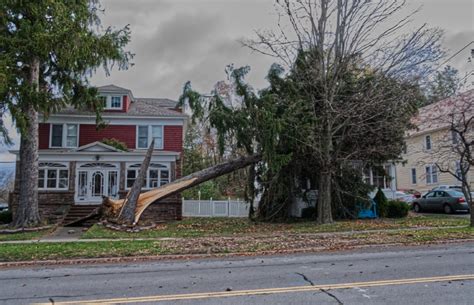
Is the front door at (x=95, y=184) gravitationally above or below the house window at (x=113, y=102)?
below

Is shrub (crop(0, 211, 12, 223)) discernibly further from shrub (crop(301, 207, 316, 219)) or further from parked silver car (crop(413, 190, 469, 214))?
parked silver car (crop(413, 190, 469, 214))

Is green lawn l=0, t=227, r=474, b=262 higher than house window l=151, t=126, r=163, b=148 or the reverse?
the reverse

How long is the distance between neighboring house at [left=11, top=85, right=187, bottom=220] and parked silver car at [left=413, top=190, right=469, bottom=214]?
14.9m

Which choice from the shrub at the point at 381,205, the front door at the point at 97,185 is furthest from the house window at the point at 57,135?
the shrub at the point at 381,205

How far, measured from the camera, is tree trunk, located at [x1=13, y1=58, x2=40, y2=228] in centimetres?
1742

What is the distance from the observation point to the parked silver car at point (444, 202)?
2161cm

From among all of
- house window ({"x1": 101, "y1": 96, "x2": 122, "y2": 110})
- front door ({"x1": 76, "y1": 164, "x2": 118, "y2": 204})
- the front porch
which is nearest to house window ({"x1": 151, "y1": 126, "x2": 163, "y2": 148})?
the front porch

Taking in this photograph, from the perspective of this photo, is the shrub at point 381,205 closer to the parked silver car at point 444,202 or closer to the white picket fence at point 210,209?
the parked silver car at point 444,202

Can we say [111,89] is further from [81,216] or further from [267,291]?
[267,291]

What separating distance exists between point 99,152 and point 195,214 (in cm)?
687

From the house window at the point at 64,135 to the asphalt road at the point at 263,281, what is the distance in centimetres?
1769

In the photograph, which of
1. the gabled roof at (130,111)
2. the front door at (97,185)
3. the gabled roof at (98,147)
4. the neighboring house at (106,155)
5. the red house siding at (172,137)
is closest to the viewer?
the neighboring house at (106,155)

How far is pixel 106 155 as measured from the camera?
2330 cm

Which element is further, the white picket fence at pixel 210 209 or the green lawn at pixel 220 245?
the white picket fence at pixel 210 209
